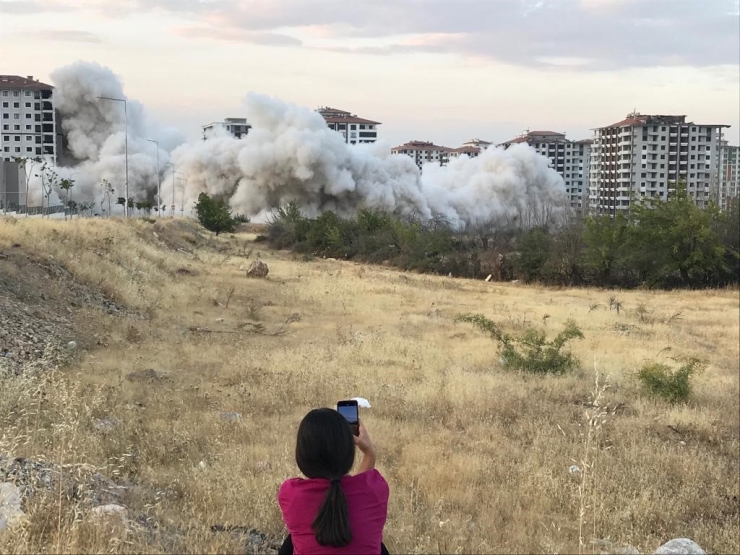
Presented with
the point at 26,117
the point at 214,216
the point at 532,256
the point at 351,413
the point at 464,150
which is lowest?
the point at 532,256

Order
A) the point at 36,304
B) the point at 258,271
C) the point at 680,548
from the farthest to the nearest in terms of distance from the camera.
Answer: the point at 258,271, the point at 36,304, the point at 680,548

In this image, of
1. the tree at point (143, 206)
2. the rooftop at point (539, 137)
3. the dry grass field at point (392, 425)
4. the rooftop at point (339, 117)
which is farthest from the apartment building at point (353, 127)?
the dry grass field at point (392, 425)

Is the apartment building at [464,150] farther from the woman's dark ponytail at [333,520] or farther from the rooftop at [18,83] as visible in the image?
the woman's dark ponytail at [333,520]

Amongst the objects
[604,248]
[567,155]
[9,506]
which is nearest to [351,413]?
[9,506]

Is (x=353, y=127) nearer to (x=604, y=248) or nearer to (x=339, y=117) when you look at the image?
(x=339, y=117)

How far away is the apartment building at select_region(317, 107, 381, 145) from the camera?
3885 inches

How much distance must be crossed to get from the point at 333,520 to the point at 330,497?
8cm

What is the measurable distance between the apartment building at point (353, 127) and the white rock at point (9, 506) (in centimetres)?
9642

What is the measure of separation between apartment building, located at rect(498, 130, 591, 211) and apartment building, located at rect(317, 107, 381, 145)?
20.1 m

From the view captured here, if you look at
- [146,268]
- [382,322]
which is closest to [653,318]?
[382,322]

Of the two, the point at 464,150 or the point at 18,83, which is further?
the point at 464,150

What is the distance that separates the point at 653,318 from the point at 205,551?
17.2 m

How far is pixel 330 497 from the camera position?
254 cm

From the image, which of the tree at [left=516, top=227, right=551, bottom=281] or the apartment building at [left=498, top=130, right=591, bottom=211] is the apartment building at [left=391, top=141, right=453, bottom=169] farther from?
the tree at [left=516, top=227, right=551, bottom=281]
